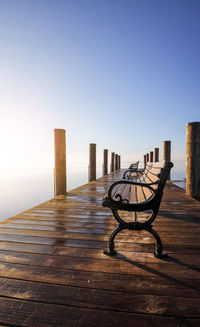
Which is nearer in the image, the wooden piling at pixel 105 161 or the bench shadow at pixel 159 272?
the bench shadow at pixel 159 272

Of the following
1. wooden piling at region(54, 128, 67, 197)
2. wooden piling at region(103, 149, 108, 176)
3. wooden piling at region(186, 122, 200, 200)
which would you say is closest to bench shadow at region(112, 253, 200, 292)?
wooden piling at region(186, 122, 200, 200)

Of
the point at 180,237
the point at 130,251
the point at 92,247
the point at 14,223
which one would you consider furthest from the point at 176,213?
the point at 14,223

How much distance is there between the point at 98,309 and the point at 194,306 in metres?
0.63

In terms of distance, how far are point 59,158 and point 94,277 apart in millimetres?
3685

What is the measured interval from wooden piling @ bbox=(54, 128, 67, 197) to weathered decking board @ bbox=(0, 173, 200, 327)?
224cm

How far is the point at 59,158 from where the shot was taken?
488 centimetres

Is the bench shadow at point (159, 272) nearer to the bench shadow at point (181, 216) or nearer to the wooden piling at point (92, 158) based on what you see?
the bench shadow at point (181, 216)

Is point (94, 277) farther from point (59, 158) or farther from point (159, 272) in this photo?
point (59, 158)

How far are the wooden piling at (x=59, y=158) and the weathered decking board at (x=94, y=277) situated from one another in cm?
224

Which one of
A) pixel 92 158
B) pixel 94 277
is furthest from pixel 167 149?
pixel 94 277

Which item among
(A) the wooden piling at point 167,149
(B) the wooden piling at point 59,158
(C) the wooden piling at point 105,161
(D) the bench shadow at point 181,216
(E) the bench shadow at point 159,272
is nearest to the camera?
(E) the bench shadow at point 159,272

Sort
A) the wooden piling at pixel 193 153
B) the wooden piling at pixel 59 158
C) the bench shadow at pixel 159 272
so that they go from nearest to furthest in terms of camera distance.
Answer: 1. the bench shadow at pixel 159 272
2. the wooden piling at pixel 193 153
3. the wooden piling at pixel 59 158

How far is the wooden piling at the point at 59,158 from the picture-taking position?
15.8 feet

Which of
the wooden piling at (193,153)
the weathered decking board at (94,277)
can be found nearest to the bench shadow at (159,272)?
the weathered decking board at (94,277)
